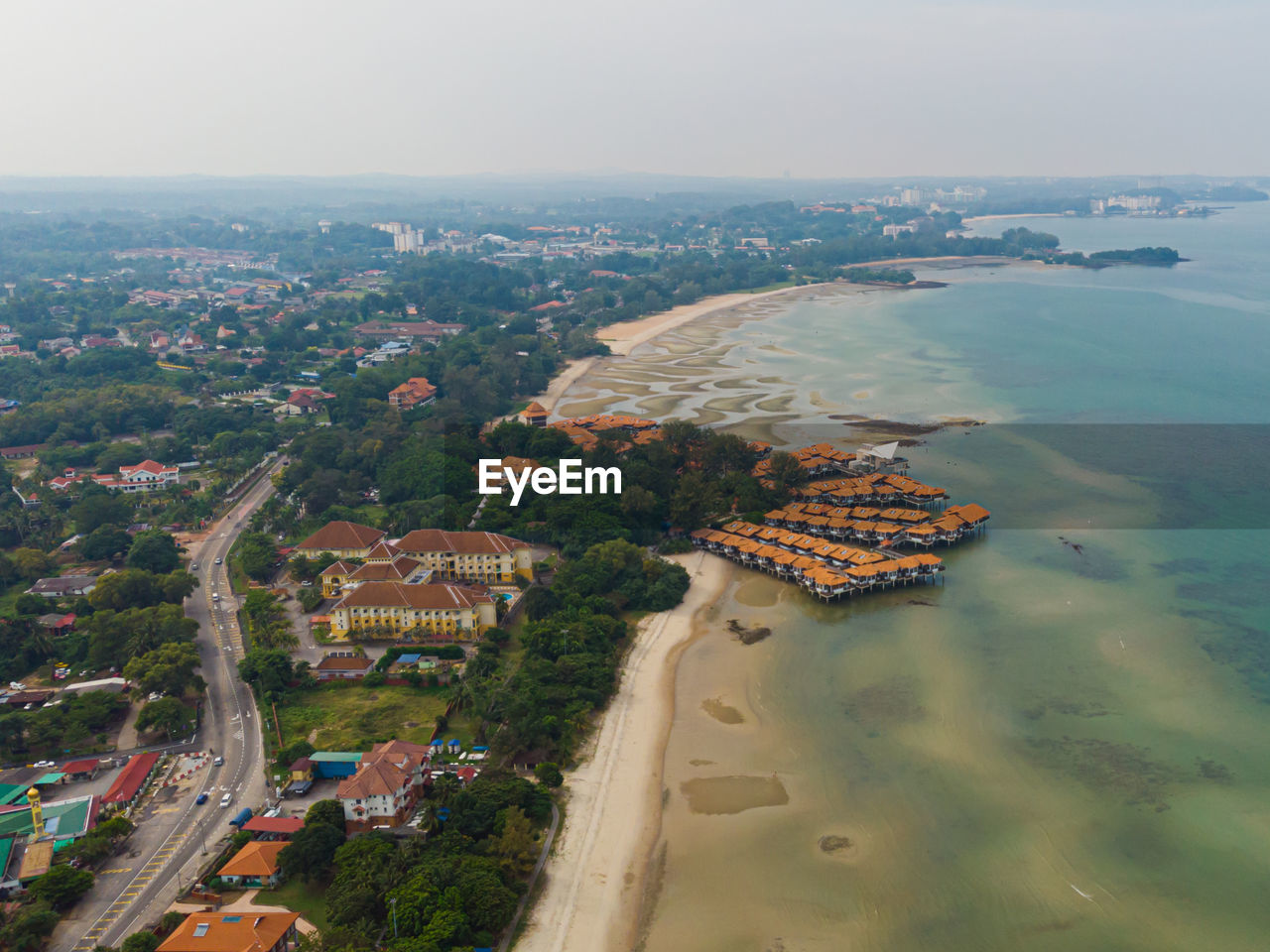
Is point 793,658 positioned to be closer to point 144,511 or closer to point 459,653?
point 459,653

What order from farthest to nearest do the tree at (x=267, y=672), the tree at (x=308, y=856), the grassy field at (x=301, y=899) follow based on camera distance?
the tree at (x=267, y=672) < the tree at (x=308, y=856) < the grassy field at (x=301, y=899)

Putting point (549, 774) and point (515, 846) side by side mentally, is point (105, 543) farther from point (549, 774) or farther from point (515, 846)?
point (515, 846)

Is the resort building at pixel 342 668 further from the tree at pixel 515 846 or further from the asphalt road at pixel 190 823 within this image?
the tree at pixel 515 846

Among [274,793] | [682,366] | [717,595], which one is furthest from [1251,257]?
[274,793]

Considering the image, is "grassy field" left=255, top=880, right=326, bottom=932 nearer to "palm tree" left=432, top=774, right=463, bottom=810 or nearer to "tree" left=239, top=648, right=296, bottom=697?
"palm tree" left=432, top=774, right=463, bottom=810

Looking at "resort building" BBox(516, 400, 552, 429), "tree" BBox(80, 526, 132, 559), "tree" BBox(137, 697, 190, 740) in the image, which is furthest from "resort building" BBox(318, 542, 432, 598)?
"resort building" BBox(516, 400, 552, 429)

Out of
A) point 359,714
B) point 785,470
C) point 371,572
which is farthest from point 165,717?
point 785,470

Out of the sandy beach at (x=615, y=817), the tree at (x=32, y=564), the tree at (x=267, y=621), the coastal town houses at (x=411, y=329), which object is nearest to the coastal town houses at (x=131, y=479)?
the tree at (x=32, y=564)
